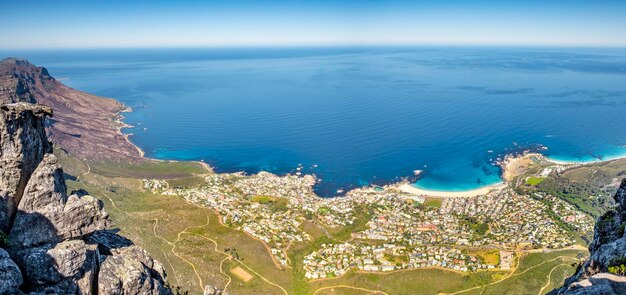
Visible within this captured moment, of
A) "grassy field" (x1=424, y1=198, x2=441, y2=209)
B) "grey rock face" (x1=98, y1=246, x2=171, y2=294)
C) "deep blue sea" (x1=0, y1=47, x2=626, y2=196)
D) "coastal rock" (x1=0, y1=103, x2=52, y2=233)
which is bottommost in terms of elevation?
"grassy field" (x1=424, y1=198, x2=441, y2=209)

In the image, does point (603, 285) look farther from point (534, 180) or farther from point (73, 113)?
point (73, 113)

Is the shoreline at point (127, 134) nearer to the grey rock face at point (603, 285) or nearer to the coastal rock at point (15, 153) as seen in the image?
the coastal rock at point (15, 153)

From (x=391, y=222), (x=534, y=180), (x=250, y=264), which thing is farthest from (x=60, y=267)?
(x=534, y=180)

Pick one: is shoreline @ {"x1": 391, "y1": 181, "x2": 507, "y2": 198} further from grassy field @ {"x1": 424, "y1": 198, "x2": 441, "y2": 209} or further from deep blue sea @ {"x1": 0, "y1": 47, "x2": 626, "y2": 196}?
grassy field @ {"x1": 424, "y1": 198, "x2": 441, "y2": 209}

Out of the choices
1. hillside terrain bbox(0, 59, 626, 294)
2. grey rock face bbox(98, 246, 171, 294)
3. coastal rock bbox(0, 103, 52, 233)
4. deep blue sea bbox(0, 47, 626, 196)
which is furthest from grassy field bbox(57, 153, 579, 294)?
coastal rock bbox(0, 103, 52, 233)

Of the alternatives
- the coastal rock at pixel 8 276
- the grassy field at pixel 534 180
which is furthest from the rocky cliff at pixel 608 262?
the grassy field at pixel 534 180

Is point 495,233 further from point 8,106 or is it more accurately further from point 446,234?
point 8,106

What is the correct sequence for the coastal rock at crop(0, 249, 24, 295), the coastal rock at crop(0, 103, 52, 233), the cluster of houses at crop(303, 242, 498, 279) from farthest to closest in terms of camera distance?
the cluster of houses at crop(303, 242, 498, 279) < the coastal rock at crop(0, 103, 52, 233) < the coastal rock at crop(0, 249, 24, 295)
